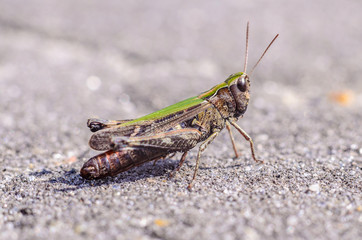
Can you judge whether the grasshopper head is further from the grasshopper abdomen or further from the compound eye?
the grasshopper abdomen

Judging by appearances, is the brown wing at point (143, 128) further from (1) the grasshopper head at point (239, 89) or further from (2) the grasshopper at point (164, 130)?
(1) the grasshopper head at point (239, 89)

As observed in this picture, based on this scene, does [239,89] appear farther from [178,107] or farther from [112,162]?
[112,162]

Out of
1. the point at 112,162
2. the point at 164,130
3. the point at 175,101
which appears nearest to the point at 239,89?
the point at 164,130

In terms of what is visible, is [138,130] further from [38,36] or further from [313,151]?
[38,36]

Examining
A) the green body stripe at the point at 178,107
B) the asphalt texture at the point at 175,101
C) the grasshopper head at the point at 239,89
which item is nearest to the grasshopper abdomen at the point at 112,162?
the asphalt texture at the point at 175,101

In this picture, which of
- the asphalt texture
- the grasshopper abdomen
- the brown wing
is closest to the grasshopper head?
the brown wing

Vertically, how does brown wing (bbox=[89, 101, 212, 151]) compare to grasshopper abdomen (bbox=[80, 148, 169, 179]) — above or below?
above
